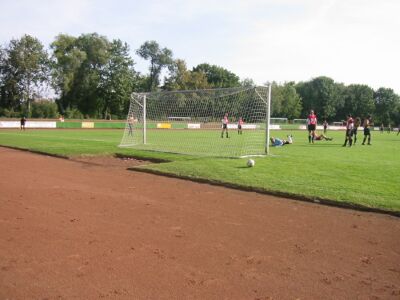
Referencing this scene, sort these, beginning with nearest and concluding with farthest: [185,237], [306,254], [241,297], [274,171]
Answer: [241,297] → [306,254] → [185,237] → [274,171]

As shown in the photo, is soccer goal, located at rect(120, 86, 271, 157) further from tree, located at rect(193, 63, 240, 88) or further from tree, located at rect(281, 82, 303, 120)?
tree, located at rect(193, 63, 240, 88)

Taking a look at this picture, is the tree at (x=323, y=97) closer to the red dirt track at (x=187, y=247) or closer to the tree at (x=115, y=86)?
the tree at (x=115, y=86)

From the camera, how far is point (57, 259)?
199 inches

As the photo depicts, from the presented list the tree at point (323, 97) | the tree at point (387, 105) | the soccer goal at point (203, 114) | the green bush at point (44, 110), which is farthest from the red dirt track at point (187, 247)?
the tree at point (387, 105)

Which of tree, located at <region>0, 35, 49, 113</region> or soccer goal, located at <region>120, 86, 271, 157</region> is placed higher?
tree, located at <region>0, 35, 49, 113</region>

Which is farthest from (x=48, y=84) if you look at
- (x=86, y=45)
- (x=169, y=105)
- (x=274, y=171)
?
(x=274, y=171)

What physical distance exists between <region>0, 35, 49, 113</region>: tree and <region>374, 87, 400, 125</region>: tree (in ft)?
298

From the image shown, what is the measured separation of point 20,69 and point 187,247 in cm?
6732

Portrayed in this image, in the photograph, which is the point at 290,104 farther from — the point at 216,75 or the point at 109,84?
the point at 109,84

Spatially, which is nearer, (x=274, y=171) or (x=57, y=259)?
(x=57, y=259)

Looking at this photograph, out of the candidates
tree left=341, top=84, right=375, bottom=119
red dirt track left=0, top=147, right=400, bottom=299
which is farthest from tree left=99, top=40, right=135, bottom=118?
red dirt track left=0, top=147, right=400, bottom=299

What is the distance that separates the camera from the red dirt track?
4.34 m

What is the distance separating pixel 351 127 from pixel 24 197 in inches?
797

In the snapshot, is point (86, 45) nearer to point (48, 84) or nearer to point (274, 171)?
point (48, 84)
